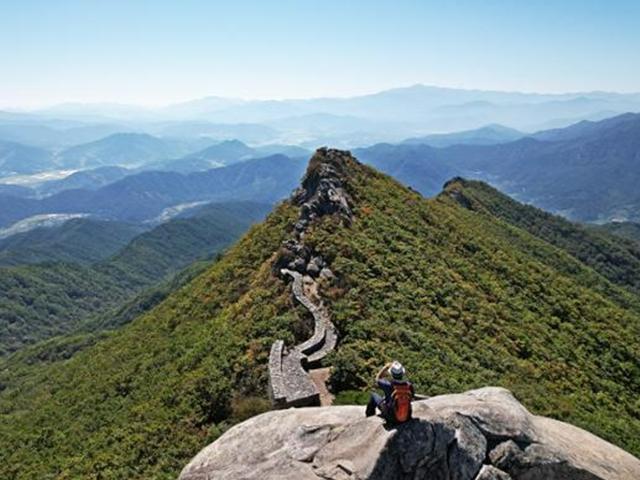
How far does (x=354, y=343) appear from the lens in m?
34.0

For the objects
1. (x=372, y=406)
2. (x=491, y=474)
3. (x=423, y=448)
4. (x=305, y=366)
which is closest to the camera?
(x=423, y=448)

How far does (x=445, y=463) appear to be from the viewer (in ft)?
46.3

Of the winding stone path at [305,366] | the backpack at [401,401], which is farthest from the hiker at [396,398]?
the winding stone path at [305,366]

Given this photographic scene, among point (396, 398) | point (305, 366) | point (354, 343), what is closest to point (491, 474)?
point (396, 398)

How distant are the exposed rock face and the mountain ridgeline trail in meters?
9.54

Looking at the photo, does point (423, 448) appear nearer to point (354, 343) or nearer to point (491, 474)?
point (491, 474)

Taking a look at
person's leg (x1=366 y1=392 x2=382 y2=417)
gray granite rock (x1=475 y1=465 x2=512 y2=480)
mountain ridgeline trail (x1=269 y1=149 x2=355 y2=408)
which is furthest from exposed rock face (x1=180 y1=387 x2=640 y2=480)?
mountain ridgeline trail (x1=269 y1=149 x2=355 y2=408)

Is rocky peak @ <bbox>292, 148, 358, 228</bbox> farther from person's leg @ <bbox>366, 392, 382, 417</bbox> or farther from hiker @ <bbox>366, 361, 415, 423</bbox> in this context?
hiker @ <bbox>366, 361, 415, 423</bbox>

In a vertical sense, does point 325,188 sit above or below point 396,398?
below

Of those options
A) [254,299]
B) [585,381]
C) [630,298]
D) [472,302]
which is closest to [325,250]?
[254,299]

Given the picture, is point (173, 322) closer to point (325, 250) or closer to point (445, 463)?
point (325, 250)

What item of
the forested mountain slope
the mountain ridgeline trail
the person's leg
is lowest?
the forested mountain slope

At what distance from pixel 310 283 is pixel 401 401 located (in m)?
30.3

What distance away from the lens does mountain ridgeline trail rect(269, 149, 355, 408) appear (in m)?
27.9
